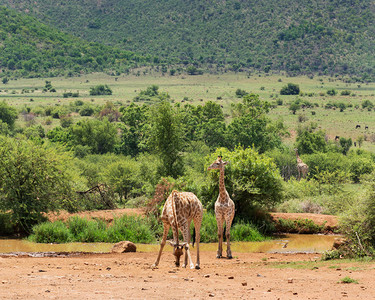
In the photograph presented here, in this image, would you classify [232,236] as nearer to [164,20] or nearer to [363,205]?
[363,205]

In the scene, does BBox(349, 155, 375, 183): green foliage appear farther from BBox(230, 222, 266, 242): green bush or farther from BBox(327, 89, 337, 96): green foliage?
BBox(327, 89, 337, 96): green foliage

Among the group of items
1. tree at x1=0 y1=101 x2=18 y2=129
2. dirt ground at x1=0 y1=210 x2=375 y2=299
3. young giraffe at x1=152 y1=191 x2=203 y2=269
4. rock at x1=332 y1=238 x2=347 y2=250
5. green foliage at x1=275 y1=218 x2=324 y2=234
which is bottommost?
green foliage at x1=275 y1=218 x2=324 y2=234

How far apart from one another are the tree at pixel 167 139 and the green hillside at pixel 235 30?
374ft

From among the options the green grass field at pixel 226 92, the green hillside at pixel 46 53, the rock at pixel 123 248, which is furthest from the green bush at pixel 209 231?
the green hillside at pixel 46 53

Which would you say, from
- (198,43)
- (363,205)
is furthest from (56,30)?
(363,205)

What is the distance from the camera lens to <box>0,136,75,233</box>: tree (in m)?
24.1

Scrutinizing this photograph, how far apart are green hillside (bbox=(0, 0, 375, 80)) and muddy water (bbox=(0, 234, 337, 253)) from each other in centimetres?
12086

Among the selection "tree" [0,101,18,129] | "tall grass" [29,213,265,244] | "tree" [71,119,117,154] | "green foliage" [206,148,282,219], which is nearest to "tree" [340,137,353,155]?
"tree" [71,119,117,154]

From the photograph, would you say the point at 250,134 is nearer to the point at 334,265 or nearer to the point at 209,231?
the point at 209,231

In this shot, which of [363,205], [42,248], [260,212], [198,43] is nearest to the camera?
[363,205]

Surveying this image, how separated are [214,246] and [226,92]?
9670 centimetres

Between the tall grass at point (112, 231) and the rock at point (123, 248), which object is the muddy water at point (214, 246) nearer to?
the tall grass at point (112, 231)

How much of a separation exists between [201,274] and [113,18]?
15688 centimetres

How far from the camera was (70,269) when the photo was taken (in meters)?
14.6
